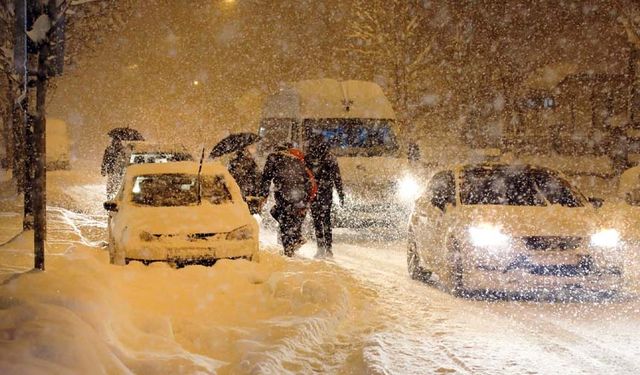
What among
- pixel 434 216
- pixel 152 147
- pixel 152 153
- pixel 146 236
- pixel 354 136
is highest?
pixel 354 136

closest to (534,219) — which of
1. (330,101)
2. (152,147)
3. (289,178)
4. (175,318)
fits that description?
(175,318)

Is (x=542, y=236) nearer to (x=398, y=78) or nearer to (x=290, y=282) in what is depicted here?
(x=290, y=282)

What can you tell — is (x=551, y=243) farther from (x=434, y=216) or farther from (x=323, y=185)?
(x=323, y=185)

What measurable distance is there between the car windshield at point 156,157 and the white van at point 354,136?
1.77m

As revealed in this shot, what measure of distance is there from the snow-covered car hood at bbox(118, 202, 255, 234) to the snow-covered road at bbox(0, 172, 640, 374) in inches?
22.7

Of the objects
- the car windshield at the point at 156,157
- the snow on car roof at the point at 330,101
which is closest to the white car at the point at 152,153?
the car windshield at the point at 156,157

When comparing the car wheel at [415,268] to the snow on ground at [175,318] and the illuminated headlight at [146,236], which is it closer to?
the snow on ground at [175,318]

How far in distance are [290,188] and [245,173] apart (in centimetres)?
238

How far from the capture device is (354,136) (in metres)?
14.5

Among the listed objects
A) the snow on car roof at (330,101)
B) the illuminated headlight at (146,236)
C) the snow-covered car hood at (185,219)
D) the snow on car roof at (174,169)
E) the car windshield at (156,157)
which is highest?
the snow on car roof at (330,101)

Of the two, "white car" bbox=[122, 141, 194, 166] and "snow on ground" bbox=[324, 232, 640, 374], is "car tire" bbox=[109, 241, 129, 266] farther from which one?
"white car" bbox=[122, 141, 194, 166]

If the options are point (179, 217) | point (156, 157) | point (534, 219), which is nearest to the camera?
point (534, 219)

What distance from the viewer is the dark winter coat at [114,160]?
1670 cm

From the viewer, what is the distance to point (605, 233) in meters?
8.12
